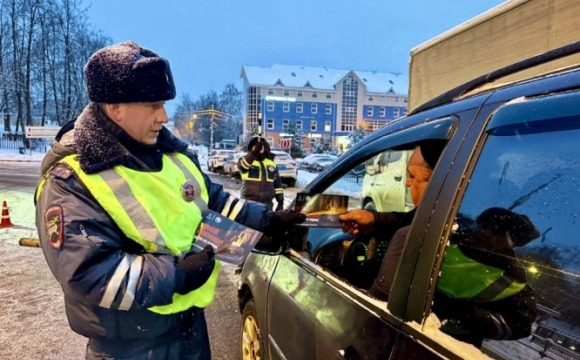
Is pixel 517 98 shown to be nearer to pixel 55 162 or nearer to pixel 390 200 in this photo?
pixel 55 162

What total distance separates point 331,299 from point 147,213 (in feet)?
2.65

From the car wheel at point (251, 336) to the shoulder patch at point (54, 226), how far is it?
1480 millimetres

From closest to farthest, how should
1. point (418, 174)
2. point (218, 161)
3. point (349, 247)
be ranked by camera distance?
point (418, 174) → point (349, 247) → point (218, 161)

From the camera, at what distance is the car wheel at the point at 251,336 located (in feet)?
8.44

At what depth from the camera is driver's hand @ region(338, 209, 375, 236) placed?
7.67 ft

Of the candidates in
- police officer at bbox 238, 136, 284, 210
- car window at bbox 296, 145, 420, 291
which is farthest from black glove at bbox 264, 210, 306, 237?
police officer at bbox 238, 136, 284, 210

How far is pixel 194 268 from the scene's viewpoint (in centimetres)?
144

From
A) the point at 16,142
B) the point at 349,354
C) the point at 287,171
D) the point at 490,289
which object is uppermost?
the point at 16,142

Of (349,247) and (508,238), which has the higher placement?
(508,238)

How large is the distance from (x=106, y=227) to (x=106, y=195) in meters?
0.11

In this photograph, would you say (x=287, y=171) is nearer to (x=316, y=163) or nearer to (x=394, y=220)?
(x=316, y=163)

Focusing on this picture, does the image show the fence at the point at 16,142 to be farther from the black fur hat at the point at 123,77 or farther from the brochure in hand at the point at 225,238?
the brochure in hand at the point at 225,238

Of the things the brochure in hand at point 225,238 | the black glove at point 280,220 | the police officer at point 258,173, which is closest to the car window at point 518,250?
the brochure in hand at point 225,238

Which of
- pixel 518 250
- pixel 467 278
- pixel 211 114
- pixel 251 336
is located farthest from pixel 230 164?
pixel 211 114
